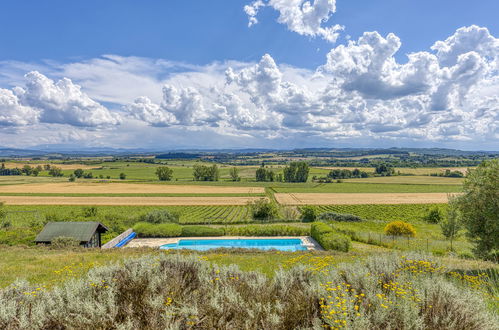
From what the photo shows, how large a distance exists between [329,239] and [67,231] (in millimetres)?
22933

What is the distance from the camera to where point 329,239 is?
25938 mm

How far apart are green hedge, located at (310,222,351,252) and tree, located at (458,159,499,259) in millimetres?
12281

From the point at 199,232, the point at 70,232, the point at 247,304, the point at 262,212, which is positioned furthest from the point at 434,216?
the point at 247,304

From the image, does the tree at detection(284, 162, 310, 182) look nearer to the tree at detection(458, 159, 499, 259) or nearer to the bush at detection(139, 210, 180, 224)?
→ the bush at detection(139, 210, 180, 224)

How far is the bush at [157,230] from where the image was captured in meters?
34.4

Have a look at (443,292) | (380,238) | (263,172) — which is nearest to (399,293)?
(443,292)

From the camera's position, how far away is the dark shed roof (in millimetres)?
22266

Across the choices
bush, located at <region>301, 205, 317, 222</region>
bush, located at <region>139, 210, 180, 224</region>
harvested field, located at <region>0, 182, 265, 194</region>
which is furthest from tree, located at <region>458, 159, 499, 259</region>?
harvested field, located at <region>0, 182, 265, 194</region>

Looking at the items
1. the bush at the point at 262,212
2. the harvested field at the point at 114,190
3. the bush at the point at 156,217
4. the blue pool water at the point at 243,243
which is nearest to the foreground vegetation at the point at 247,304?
the blue pool water at the point at 243,243

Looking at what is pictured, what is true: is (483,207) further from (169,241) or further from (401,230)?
(169,241)

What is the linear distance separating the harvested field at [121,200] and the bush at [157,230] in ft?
102

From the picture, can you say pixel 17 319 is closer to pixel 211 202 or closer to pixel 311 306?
pixel 311 306

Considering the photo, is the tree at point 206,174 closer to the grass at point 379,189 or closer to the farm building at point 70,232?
the grass at point 379,189

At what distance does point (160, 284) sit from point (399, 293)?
421 centimetres
